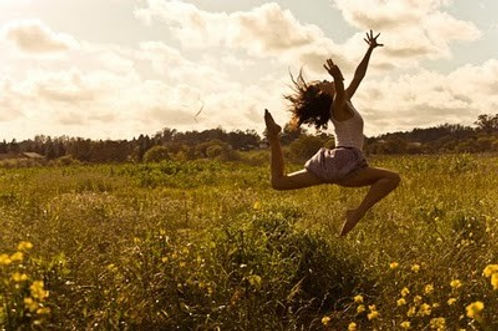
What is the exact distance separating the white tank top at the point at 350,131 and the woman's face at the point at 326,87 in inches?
24.6

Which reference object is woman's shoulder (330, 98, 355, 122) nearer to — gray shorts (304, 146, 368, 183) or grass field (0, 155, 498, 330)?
gray shorts (304, 146, 368, 183)

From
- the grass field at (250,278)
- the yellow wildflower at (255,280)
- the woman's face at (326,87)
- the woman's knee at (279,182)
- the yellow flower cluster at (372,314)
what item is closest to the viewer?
the yellow flower cluster at (372,314)

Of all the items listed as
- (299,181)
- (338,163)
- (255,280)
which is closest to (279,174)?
(299,181)

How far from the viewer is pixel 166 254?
455cm

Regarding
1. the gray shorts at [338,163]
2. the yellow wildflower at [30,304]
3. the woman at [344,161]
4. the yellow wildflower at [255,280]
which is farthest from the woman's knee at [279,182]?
the yellow wildflower at [30,304]

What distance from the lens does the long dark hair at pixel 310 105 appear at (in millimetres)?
7164

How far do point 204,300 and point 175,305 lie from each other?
221mm

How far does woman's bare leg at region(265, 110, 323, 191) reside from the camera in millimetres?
6633

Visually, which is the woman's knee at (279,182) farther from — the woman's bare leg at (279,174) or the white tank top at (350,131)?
the white tank top at (350,131)

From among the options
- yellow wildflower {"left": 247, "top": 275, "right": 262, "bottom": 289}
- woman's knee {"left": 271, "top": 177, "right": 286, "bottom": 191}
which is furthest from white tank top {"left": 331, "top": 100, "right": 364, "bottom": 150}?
yellow wildflower {"left": 247, "top": 275, "right": 262, "bottom": 289}

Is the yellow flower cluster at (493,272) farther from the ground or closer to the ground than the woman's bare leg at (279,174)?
closer to the ground

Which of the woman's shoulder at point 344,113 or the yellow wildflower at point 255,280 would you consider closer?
the yellow wildflower at point 255,280

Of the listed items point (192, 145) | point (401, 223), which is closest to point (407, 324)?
point (401, 223)

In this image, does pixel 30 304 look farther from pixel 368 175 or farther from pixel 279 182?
pixel 368 175
